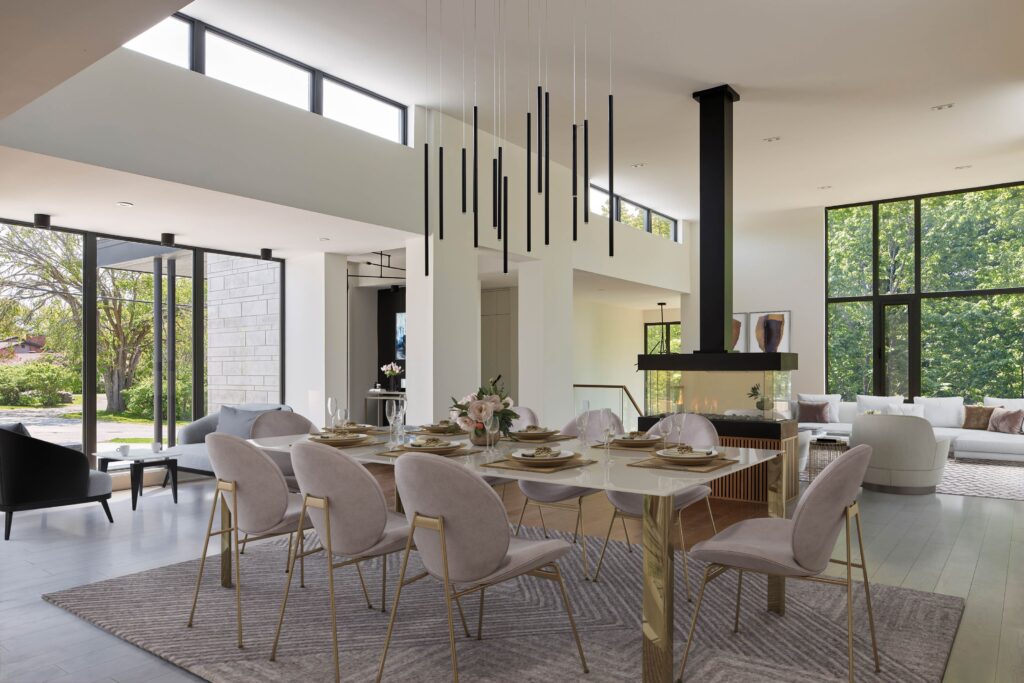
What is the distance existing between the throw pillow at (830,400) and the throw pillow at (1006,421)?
1.76m

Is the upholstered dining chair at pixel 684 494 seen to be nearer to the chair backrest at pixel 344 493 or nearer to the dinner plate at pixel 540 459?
the dinner plate at pixel 540 459

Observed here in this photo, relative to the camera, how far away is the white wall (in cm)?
1064

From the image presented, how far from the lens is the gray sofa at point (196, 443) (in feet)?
19.8

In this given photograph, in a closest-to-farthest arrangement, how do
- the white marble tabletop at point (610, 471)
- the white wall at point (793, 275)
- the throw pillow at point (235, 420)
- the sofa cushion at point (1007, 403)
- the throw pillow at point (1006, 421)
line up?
the white marble tabletop at point (610, 471) → the throw pillow at point (235, 420) → the throw pillow at point (1006, 421) → the sofa cushion at point (1007, 403) → the white wall at point (793, 275)

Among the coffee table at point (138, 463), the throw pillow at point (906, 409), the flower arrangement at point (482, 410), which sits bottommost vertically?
the coffee table at point (138, 463)

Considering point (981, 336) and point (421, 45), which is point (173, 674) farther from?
point (981, 336)

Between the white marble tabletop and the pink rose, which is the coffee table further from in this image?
the pink rose

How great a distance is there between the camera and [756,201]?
33.4 ft

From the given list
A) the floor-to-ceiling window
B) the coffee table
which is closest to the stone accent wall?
the coffee table

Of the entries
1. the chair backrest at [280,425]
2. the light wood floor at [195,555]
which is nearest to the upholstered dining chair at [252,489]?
the light wood floor at [195,555]

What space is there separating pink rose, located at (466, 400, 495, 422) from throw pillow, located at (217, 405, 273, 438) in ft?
12.6

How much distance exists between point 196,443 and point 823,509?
565 cm

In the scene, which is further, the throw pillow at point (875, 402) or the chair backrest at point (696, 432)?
the throw pillow at point (875, 402)

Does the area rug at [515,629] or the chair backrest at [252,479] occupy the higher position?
the chair backrest at [252,479]
